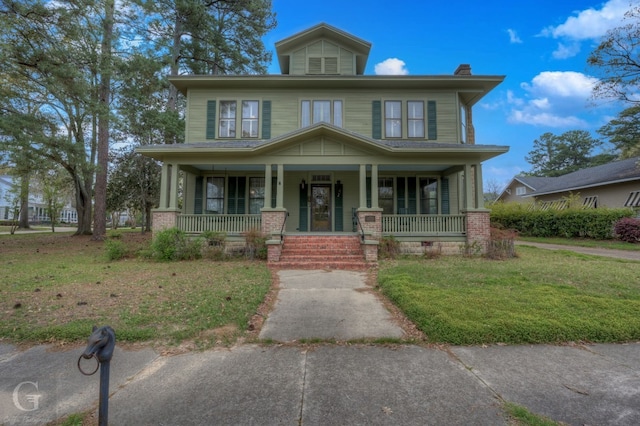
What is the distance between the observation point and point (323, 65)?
1311 cm

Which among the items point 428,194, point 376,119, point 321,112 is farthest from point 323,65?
point 428,194

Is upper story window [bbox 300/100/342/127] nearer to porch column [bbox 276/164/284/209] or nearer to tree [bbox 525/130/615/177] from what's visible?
porch column [bbox 276/164/284/209]

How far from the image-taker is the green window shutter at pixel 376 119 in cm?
1251

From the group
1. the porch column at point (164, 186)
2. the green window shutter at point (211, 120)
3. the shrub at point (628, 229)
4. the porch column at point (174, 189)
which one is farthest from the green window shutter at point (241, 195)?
the shrub at point (628, 229)

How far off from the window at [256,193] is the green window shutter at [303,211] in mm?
1811

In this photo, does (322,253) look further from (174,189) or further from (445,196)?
(445,196)

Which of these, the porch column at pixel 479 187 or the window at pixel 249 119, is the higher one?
the window at pixel 249 119

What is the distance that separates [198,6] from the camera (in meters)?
14.7

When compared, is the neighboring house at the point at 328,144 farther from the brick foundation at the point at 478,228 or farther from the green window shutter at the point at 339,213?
the brick foundation at the point at 478,228

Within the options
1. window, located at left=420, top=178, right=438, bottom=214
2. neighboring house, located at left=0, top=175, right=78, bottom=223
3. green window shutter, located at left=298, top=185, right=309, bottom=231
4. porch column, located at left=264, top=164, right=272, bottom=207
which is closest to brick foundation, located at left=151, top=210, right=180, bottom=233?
porch column, located at left=264, top=164, right=272, bottom=207

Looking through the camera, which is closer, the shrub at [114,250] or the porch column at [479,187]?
the shrub at [114,250]

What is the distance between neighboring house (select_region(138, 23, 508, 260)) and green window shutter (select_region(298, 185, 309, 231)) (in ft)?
0.15

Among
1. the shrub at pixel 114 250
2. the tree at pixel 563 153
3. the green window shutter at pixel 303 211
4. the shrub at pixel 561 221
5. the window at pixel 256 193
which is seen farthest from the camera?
the tree at pixel 563 153

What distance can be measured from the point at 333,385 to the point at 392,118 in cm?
1185
